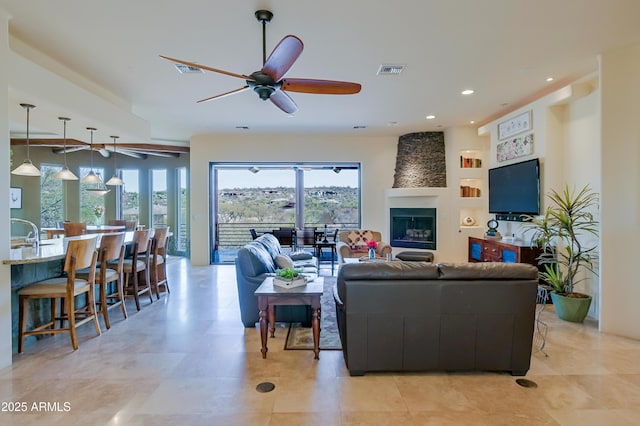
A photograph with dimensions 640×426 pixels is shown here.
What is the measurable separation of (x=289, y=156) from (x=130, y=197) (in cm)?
507

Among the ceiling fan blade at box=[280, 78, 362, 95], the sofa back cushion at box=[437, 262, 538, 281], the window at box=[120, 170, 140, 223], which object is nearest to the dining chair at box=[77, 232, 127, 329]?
the ceiling fan blade at box=[280, 78, 362, 95]

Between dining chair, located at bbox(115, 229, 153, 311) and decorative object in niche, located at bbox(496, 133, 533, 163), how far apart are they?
18.8ft

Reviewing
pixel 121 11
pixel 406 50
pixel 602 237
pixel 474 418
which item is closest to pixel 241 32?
pixel 121 11

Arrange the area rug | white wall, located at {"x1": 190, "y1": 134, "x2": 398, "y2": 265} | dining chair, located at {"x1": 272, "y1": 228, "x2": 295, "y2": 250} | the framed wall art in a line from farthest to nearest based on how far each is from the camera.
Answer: the framed wall art
white wall, located at {"x1": 190, "y1": 134, "x2": 398, "y2": 265}
dining chair, located at {"x1": 272, "y1": 228, "x2": 295, "y2": 250}
the area rug

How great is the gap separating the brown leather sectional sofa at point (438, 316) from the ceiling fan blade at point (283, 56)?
5.30ft

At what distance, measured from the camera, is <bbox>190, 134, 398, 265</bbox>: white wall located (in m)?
7.55

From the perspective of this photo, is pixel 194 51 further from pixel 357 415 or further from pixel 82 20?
pixel 357 415

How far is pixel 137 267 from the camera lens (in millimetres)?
4371

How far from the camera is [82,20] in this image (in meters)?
2.86

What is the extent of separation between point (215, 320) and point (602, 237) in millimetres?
4443

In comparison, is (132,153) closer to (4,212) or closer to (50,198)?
(50,198)

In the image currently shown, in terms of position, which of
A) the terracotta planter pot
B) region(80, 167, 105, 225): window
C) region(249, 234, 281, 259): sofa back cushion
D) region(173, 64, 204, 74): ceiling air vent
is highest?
region(173, 64, 204, 74): ceiling air vent

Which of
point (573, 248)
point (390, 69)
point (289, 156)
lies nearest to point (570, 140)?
point (573, 248)

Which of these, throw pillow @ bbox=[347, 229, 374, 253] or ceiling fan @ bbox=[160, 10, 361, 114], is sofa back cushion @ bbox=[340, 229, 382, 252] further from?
ceiling fan @ bbox=[160, 10, 361, 114]
